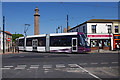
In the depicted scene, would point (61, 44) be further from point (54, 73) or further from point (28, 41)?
point (54, 73)

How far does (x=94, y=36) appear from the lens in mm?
36938

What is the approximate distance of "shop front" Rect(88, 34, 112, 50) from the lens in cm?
3669

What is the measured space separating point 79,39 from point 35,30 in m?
45.0

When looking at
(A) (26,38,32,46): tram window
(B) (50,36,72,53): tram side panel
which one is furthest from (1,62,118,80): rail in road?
→ (A) (26,38,32,46): tram window

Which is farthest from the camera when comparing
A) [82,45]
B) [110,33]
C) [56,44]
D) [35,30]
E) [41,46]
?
[35,30]

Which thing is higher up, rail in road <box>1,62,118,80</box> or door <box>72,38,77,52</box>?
door <box>72,38,77,52</box>

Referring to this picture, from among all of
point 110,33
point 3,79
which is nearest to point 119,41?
point 110,33

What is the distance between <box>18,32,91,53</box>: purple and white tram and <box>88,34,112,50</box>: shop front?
14015 mm

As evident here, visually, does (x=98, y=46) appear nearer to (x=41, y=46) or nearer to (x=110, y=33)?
(x=110, y=33)

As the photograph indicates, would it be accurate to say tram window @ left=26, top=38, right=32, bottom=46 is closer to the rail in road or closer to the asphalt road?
the asphalt road

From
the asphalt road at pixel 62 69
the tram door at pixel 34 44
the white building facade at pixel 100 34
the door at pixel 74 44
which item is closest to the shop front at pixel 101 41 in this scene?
the white building facade at pixel 100 34

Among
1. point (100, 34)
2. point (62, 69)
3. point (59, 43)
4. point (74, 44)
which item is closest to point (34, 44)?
point (59, 43)

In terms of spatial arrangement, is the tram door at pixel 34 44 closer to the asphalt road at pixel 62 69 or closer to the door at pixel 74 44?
the door at pixel 74 44

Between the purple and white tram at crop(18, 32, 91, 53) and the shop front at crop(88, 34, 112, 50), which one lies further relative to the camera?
the shop front at crop(88, 34, 112, 50)
